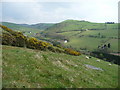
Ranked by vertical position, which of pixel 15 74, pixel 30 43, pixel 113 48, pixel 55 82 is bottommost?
pixel 113 48

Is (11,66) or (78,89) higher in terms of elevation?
(11,66)

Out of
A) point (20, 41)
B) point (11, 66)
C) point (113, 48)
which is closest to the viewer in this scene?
point (11, 66)

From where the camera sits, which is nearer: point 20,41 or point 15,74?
point 15,74

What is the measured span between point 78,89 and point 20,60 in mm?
9228

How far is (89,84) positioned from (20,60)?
33.3ft

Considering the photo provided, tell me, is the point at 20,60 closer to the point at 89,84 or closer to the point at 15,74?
the point at 15,74

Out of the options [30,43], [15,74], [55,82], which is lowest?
[55,82]

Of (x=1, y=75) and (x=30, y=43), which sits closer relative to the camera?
(x=1, y=75)

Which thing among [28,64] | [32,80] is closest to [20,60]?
[28,64]

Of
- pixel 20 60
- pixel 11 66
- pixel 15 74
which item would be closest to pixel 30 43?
pixel 20 60

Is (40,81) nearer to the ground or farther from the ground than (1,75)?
nearer to the ground

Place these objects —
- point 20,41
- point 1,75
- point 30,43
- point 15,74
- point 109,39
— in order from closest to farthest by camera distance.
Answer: point 1,75 < point 15,74 < point 20,41 < point 30,43 < point 109,39

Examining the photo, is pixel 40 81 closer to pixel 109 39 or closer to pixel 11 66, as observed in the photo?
pixel 11 66

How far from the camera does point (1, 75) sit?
13.0 m
